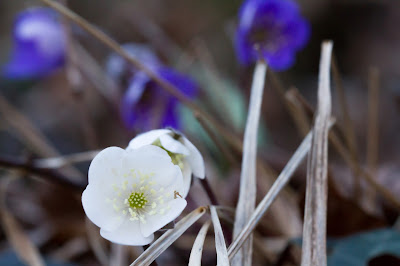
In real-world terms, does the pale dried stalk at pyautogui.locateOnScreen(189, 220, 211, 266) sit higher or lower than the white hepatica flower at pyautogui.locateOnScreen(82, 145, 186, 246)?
lower

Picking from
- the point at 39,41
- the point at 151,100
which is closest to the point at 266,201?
the point at 151,100

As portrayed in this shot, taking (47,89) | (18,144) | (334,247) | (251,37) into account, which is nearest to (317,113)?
(334,247)

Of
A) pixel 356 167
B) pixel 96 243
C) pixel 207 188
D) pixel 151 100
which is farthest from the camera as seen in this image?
pixel 151 100

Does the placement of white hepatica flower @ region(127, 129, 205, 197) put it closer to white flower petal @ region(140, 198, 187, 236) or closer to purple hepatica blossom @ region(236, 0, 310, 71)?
white flower petal @ region(140, 198, 187, 236)

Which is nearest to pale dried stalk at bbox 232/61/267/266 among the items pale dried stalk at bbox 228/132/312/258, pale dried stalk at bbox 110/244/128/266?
pale dried stalk at bbox 228/132/312/258

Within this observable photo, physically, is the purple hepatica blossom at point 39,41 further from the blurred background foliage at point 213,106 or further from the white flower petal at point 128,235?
the white flower petal at point 128,235

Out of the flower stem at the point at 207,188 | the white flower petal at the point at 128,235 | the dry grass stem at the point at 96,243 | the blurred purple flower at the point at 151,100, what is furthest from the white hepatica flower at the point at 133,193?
the blurred purple flower at the point at 151,100

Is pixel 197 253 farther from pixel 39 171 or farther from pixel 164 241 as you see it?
pixel 39 171
